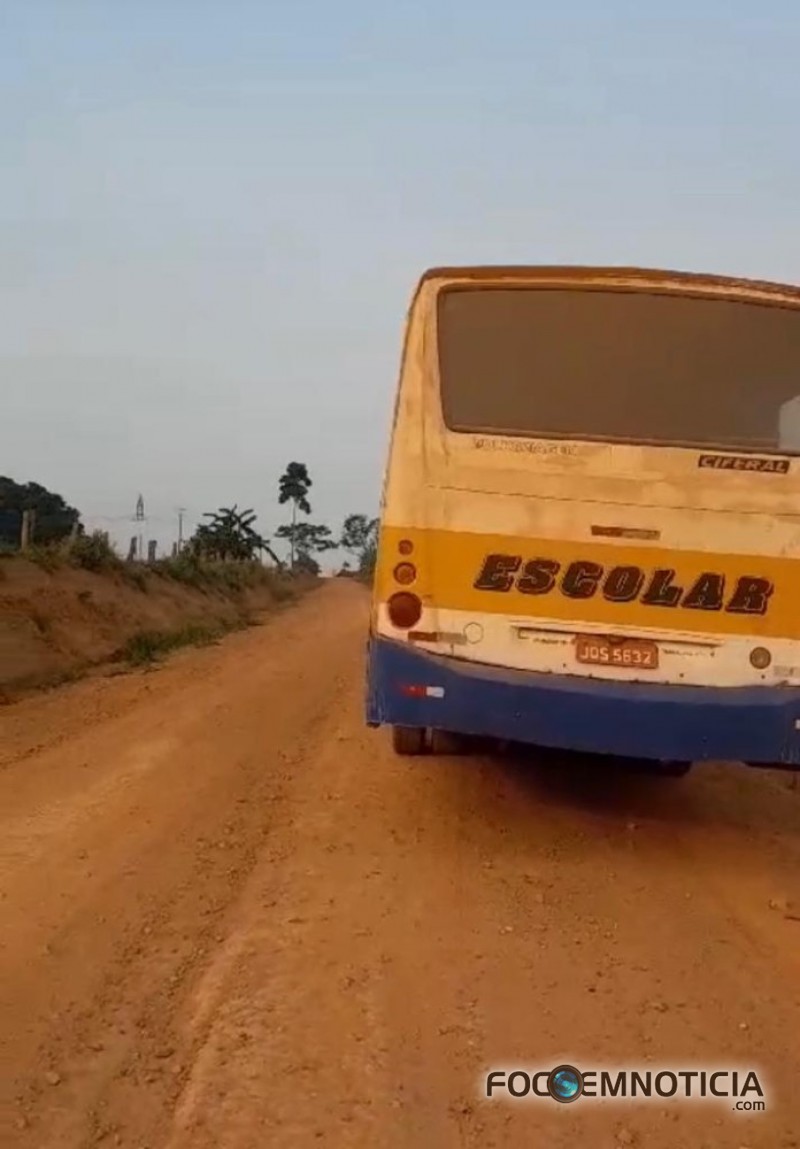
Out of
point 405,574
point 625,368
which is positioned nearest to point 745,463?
Answer: point 625,368

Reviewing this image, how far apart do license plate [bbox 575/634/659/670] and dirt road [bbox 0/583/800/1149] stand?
1.07 meters

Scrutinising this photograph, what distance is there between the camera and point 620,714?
5.86m

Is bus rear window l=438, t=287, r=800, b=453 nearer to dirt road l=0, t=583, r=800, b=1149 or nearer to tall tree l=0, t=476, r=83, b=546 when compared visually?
dirt road l=0, t=583, r=800, b=1149

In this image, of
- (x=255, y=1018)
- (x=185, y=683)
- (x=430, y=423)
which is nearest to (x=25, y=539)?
(x=185, y=683)

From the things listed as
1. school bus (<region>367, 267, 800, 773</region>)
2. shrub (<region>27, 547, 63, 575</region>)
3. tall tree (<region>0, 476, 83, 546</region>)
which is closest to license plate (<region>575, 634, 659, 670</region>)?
school bus (<region>367, 267, 800, 773</region>)

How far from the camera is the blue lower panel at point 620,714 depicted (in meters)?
5.86

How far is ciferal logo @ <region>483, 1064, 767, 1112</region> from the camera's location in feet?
11.9

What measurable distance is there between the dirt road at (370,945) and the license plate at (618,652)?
107 cm

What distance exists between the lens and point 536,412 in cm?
623

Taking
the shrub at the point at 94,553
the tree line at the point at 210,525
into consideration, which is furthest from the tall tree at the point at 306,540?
the shrub at the point at 94,553

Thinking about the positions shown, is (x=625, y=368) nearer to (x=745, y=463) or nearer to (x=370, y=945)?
(x=745, y=463)

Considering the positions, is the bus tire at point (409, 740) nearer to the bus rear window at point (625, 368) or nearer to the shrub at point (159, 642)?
the bus rear window at point (625, 368)

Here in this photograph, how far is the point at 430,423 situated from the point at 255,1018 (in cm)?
323

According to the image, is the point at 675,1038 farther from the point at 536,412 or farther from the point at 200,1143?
the point at 536,412
